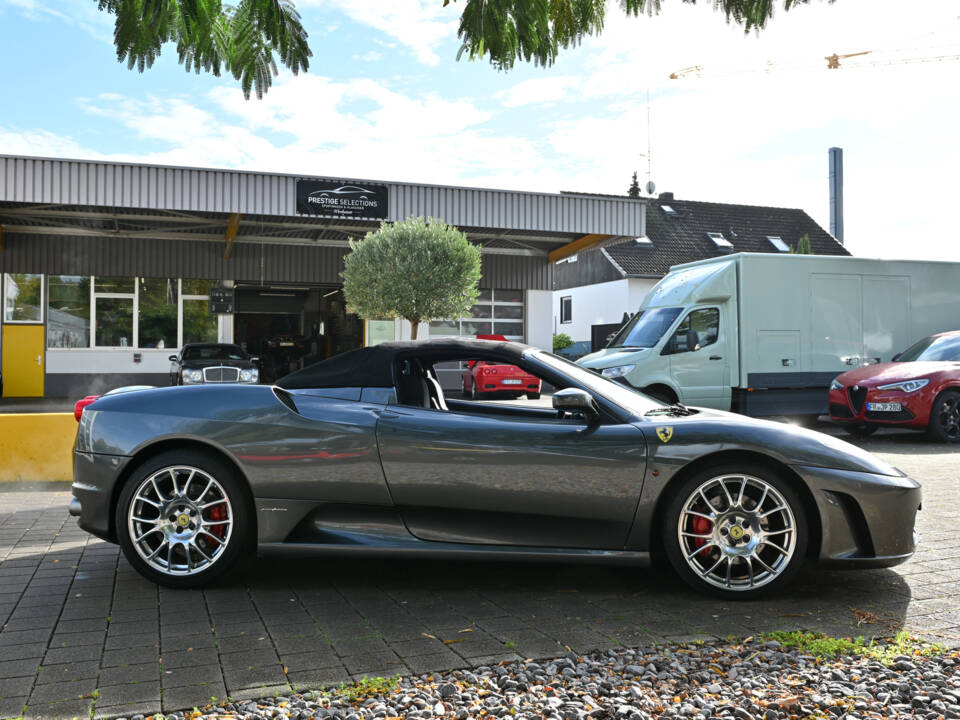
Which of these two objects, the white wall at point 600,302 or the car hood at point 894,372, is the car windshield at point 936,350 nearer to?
the car hood at point 894,372

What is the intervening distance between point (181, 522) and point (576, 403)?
2088 mm

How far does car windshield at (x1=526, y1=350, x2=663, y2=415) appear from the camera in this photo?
14.0ft

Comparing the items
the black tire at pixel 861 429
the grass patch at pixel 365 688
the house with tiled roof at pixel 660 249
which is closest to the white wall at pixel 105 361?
the house with tiled roof at pixel 660 249

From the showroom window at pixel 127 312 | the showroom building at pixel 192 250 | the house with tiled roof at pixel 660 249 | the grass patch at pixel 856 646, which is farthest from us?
the house with tiled roof at pixel 660 249

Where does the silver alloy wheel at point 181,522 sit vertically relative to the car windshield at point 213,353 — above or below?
below

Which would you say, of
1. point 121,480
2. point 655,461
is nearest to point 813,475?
point 655,461

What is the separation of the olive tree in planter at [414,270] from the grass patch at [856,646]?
55.2 feet

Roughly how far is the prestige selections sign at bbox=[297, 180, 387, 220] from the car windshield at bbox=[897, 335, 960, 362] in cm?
1304

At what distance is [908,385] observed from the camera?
435 inches

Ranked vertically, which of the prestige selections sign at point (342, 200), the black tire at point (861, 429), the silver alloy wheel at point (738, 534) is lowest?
the black tire at point (861, 429)

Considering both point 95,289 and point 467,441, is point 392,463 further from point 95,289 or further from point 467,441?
point 95,289

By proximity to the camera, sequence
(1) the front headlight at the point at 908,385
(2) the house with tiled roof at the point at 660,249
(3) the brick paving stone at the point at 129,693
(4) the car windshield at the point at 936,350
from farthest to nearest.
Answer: (2) the house with tiled roof at the point at 660,249 < (4) the car windshield at the point at 936,350 < (1) the front headlight at the point at 908,385 < (3) the brick paving stone at the point at 129,693

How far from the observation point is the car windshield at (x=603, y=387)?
4266 mm

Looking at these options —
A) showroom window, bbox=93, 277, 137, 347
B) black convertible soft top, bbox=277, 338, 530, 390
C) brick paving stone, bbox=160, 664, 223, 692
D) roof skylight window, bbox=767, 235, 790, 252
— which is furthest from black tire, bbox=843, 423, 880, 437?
roof skylight window, bbox=767, 235, 790, 252
